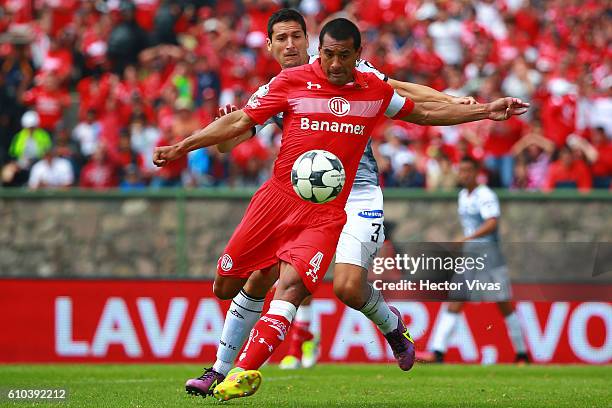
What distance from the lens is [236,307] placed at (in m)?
9.62

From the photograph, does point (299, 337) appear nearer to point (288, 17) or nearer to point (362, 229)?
point (362, 229)

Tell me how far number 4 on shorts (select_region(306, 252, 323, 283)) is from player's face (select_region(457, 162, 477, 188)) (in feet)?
22.3

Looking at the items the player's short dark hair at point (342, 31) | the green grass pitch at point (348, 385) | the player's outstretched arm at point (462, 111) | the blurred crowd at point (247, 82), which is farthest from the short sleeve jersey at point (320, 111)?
the blurred crowd at point (247, 82)

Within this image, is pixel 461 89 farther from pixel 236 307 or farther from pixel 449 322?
pixel 236 307

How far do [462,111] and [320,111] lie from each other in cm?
117

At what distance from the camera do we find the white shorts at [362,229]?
9672 millimetres

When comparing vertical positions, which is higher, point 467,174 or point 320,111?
point 320,111

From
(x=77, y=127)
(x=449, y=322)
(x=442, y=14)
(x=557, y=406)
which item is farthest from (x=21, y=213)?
(x=557, y=406)

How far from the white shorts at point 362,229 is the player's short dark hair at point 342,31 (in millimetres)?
1678

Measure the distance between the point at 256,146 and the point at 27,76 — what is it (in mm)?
5086

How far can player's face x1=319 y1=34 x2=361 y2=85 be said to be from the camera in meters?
8.77

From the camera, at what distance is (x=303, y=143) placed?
9062 mm

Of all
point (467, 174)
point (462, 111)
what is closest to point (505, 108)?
point (462, 111)

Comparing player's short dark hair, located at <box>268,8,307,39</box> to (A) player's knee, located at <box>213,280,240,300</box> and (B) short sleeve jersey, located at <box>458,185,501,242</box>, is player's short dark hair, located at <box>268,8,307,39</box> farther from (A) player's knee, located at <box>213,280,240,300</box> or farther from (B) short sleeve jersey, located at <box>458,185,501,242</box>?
(B) short sleeve jersey, located at <box>458,185,501,242</box>
